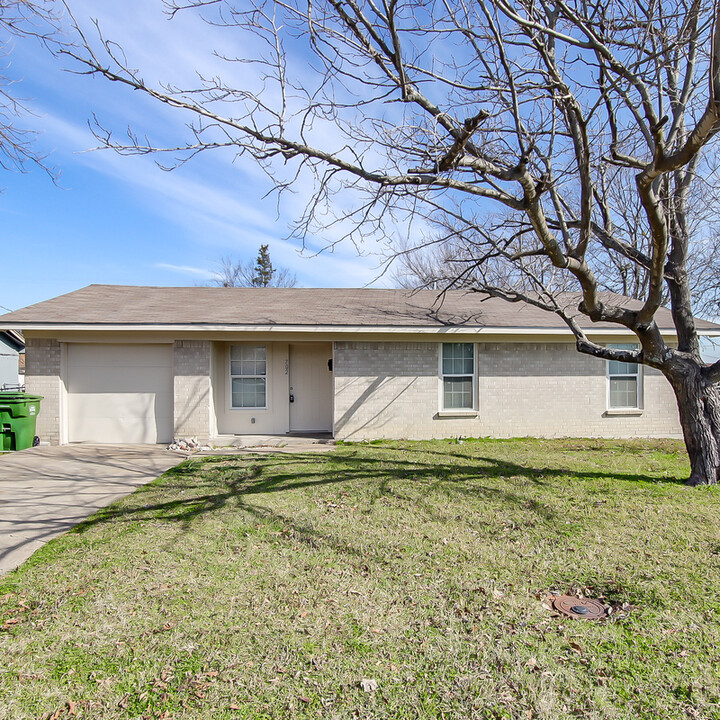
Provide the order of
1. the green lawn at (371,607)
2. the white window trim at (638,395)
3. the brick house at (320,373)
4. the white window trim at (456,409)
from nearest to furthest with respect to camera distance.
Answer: the green lawn at (371,607) < the brick house at (320,373) < the white window trim at (456,409) < the white window trim at (638,395)

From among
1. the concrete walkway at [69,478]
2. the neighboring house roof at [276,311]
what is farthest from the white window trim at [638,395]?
the concrete walkway at [69,478]

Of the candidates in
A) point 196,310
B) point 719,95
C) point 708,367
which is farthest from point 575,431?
point 196,310

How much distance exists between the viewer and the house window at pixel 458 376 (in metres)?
11.4

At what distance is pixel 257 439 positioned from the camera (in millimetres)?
10883

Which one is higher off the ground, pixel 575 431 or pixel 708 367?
pixel 708 367

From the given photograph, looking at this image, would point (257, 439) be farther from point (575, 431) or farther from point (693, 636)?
point (693, 636)

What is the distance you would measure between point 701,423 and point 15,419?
39.9 feet

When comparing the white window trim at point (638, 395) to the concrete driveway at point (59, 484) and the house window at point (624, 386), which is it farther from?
the concrete driveway at point (59, 484)

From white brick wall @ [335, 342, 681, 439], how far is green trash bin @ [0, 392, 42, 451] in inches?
250

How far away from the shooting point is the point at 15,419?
9633mm

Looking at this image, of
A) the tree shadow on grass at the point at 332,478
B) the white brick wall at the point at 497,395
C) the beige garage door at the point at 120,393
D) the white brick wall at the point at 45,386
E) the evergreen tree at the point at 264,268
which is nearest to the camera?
the tree shadow on grass at the point at 332,478

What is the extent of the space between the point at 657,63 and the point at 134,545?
26.5 ft

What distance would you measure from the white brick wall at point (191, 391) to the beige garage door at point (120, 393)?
39 centimetres

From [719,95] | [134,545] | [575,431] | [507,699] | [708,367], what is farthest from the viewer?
[575,431]
